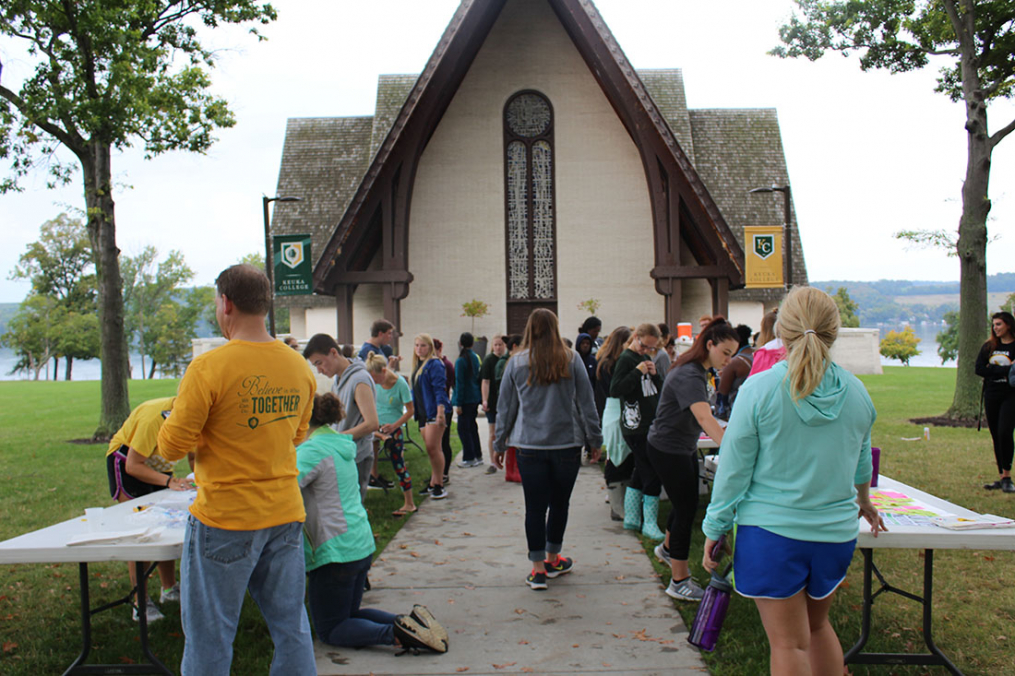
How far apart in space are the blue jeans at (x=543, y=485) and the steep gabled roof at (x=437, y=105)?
14.3 meters

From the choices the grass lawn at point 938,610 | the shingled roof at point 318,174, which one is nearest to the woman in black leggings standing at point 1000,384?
the grass lawn at point 938,610

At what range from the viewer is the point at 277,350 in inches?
129

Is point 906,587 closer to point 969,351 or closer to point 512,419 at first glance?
point 512,419

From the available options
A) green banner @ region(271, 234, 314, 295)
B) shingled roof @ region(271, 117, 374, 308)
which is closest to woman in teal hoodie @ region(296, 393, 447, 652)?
green banner @ region(271, 234, 314, 295)

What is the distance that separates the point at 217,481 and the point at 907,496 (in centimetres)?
396

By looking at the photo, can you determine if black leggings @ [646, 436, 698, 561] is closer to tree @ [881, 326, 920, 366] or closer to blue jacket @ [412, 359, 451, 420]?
blue jacket @ [412, 359, 451, 420]

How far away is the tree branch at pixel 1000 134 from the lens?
16031mm

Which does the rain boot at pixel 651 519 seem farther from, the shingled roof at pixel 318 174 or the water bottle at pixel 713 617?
the shingled roof at pixel 318 174

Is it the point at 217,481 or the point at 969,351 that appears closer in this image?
the point at 217,481

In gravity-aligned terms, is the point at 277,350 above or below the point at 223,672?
above

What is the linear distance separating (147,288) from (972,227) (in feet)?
244

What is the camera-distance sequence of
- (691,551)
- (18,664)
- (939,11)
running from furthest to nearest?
(939,11) → (691,551) → (18,664)

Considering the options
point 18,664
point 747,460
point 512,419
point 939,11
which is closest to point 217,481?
point 747,460

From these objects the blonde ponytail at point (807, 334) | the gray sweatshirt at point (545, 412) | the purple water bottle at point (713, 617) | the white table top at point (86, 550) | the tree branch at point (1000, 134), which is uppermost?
the tree branch at point (1000, 134)
